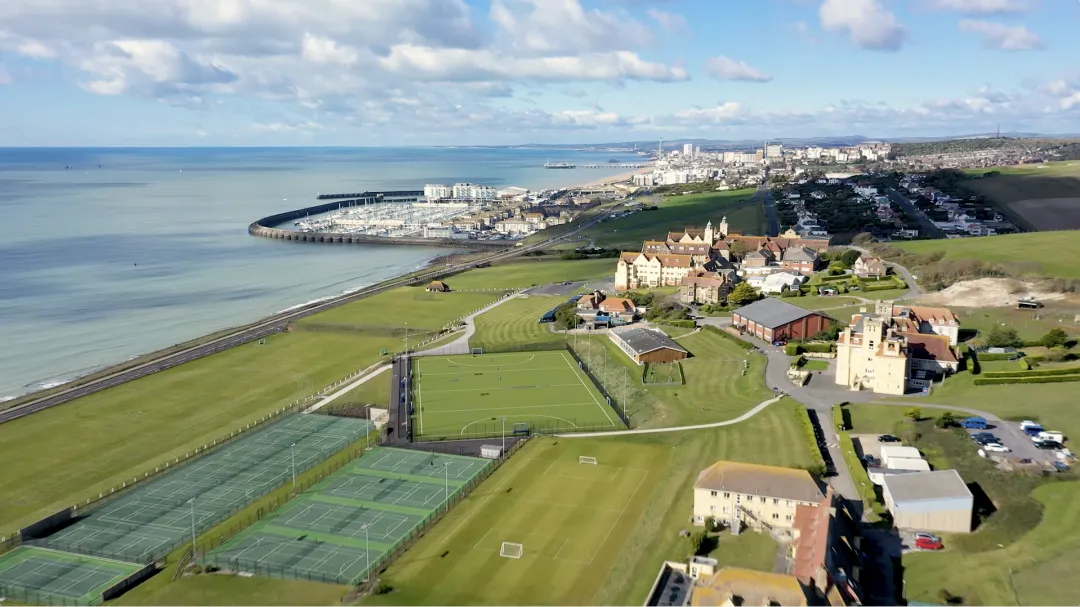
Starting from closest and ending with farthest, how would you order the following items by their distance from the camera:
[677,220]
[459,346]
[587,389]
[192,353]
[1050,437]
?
1. [1050,437]
2. [587,389]
3. [192,353]
4. [459,346]
5. [677,220]

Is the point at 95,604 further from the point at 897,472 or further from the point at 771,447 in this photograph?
the point at 897,472

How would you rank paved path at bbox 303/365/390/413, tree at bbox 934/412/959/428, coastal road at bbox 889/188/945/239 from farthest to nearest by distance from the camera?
coastal road at bbox 889/188/945/239, paved path at bbox 303/365/390/413, tree at bbox 934/412/959/428

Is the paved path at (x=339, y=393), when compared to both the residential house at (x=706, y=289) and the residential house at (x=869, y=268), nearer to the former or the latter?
the residential house at (x=706, y=289)

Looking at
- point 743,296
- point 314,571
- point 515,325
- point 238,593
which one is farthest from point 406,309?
point 238,593

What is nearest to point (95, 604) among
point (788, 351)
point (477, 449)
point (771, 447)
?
point (477, 449)

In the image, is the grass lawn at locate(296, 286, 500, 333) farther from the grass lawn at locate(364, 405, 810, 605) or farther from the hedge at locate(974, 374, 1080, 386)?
the hedge at locate(974, 374, 1080, 386)

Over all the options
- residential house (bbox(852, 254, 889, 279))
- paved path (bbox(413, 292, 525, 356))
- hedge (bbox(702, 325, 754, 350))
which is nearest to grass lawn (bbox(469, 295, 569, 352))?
paved path (bbox(413, 292, 525, 356))

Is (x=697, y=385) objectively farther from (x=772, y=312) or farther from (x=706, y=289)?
(x=706, y=289)
